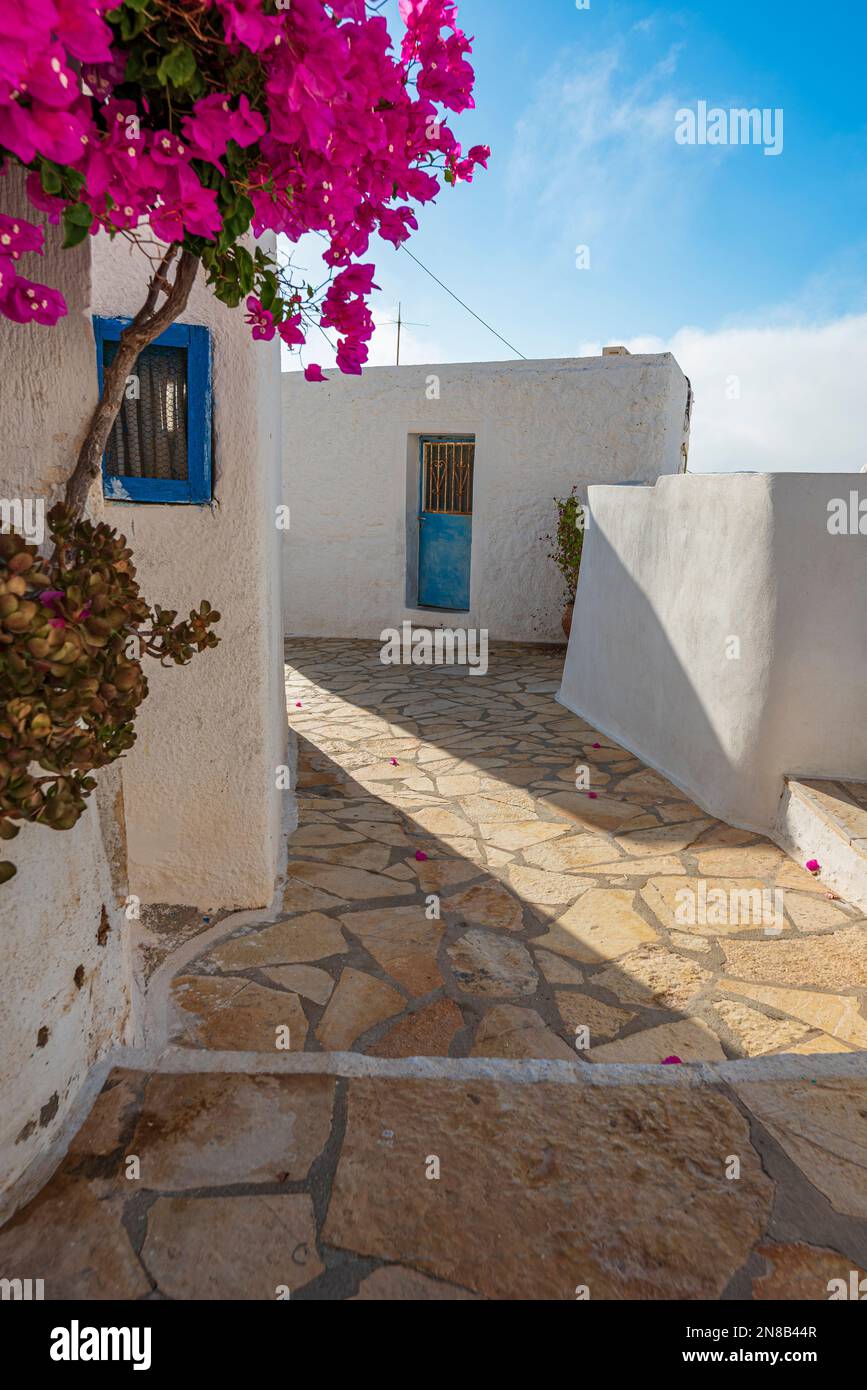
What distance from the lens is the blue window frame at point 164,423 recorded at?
112 inches

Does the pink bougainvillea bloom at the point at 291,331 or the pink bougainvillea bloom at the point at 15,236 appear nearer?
the pink bougainvillea bloom at the point at 15,236

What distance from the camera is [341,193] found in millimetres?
1253

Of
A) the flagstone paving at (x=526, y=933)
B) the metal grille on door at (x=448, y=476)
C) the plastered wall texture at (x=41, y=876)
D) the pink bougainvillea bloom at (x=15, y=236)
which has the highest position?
the metal grille on door at (x=448, y=476)

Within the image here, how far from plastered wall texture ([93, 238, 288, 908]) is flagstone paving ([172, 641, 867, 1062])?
375 mm

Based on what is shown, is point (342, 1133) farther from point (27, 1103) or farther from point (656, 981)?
point (656, 981)

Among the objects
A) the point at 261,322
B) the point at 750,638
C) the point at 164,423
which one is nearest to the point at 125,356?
the point at 261,322

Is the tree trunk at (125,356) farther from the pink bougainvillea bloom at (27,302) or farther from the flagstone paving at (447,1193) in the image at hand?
the flagstone paving at (447,1193)

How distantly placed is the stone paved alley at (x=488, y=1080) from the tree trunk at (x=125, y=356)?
134 cm

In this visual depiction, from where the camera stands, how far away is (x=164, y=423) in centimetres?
289

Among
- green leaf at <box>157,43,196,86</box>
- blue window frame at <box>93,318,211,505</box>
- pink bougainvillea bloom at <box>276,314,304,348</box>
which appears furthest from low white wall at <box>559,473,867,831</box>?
green leaf at <box>157,43,196,86</box>

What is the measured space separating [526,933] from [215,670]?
1626mm

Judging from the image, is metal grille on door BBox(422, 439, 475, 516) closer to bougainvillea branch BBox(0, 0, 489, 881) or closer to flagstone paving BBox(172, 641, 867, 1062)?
flagstone paving BBox(172, 641, 867, 1062)

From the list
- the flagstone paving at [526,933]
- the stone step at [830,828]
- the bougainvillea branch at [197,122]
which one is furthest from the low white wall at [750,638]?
the bougainvillea branch at [197,122]
